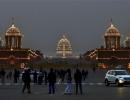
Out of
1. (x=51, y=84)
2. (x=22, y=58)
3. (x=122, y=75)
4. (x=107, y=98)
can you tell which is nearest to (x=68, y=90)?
(x=51, y=84)

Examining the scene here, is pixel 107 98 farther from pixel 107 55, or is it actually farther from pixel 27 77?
pixel 107 55

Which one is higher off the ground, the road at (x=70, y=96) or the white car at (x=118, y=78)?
the white car at (x=118, y=78)

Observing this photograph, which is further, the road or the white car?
the white car

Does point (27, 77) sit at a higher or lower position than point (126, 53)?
lower

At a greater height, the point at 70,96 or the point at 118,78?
the point at 118,78

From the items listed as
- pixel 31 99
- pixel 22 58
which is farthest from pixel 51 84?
pixel 22 58

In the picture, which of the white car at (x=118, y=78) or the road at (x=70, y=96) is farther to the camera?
the white car at (x=118, y=78)

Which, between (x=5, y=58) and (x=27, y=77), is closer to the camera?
(x=27, y=77)

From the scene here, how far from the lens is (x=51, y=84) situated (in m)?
35.9

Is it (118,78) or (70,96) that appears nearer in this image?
(70,96)

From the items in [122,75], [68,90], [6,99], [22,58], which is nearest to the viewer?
[6,99]

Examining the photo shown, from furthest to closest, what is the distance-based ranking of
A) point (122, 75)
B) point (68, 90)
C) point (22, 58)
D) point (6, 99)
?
point (22, 58) → point (122, 75) → point (68, 90) → point (6, 99)

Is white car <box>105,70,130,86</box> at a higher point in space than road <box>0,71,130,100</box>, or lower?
higher

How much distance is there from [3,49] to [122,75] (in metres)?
151
